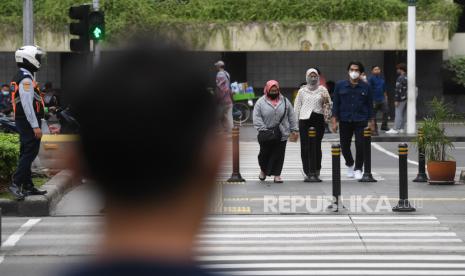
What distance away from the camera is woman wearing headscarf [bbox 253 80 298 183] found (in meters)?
15.2

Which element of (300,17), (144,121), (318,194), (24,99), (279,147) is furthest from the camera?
(300,17)

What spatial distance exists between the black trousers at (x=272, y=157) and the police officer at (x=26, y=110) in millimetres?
4273

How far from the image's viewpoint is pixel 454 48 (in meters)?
31.7

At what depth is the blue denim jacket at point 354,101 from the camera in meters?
15.3

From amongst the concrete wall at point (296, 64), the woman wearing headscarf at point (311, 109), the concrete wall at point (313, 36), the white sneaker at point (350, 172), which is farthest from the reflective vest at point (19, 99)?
the concrete wall at point (296, 64)

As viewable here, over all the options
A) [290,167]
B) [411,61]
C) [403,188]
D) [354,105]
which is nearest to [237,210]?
[403,188]

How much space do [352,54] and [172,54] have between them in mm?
30088

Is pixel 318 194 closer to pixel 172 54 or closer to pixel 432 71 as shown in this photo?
pixel 172 54

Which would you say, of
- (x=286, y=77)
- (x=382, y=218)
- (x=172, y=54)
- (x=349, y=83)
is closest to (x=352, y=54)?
(x=286, y=77)

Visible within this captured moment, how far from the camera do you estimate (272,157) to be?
15328 mm

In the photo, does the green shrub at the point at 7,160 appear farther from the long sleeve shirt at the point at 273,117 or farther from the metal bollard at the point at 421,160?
the metal bollard at the point at 421,160

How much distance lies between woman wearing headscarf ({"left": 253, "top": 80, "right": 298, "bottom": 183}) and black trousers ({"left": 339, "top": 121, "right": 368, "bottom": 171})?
2.53 ft

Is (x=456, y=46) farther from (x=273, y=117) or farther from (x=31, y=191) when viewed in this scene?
(x=31, y=191)

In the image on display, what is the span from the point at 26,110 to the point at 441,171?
248 inches
